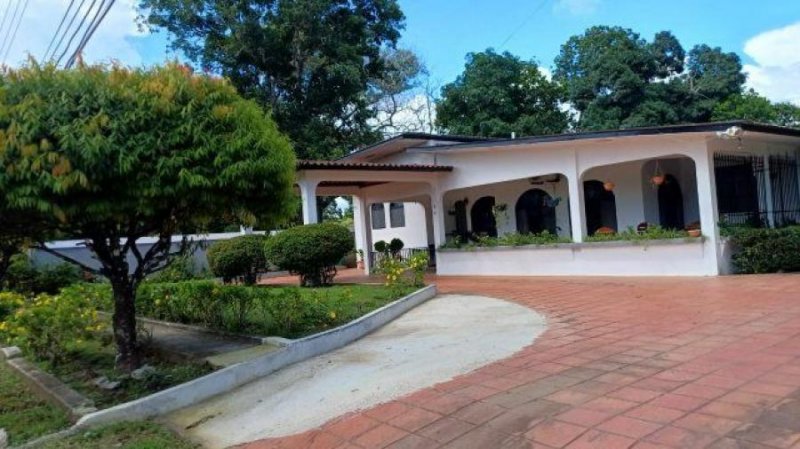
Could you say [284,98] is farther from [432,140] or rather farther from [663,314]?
[663,314]

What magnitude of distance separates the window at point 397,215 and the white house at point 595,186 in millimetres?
4138

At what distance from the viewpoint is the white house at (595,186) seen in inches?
492

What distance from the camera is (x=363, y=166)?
1583cm

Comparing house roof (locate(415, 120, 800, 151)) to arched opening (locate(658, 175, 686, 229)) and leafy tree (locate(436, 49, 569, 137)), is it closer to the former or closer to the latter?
arched opening (locate(658, 175, 686, 229))

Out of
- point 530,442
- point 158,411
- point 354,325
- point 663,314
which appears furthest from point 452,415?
point 663,314

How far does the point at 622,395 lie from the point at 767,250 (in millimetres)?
8801

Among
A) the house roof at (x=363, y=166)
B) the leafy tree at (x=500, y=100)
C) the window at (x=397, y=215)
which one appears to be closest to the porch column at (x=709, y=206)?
the house roof at (x=363, y=166)

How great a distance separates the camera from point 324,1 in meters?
25.8

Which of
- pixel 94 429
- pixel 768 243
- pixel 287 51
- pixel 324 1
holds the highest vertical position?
pixel 324 1

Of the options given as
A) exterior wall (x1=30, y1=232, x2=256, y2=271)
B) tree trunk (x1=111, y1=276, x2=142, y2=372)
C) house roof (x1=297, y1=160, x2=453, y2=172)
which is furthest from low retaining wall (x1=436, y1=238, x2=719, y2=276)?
tree trunk (x1=111, y1=276, x2=142, y2=372)

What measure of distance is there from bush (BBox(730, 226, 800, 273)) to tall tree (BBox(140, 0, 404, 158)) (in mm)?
17498

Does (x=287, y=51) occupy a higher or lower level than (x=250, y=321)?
higher

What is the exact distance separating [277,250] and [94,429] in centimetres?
819

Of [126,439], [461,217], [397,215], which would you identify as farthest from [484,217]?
[126,439]
